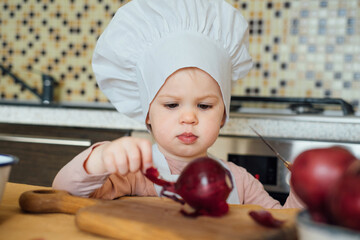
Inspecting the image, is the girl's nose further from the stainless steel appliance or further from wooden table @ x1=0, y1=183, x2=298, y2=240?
the stainless steel appliance

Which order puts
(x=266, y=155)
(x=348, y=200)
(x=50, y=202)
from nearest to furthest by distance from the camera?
1. (x=348, y=200)
2. (x=50, y=202)
3. (x=266, y=155)

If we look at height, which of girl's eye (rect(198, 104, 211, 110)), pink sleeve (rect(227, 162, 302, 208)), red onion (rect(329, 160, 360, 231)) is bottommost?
pink sleeve (rect(227, 162, 302, 208))

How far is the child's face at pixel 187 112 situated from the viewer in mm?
802

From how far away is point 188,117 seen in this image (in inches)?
30.6

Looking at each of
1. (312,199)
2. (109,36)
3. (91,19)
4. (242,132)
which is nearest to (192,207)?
(312,199)

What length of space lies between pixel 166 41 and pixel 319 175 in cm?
63

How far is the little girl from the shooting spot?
2.65 ft

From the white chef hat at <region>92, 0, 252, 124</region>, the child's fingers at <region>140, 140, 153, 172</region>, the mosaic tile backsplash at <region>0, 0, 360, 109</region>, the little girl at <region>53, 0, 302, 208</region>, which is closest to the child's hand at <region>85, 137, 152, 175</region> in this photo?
the child's fingers at <region>140, 140, 153, 172</region>

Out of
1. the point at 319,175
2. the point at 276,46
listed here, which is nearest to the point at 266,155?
the point at 276,46

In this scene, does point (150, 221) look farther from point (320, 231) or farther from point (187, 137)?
point (187, 137)

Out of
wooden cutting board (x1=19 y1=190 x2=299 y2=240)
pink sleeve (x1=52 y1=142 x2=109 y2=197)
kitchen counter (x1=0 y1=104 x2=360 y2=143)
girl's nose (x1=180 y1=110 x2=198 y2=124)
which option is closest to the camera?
wooden cutting board (x1=19 y1=190 x2=299 y2=240)

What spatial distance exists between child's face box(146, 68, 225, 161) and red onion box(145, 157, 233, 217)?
34 centimetres

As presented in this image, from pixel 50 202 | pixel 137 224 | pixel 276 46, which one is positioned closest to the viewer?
pixel 137 224

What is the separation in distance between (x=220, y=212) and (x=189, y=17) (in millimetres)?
563
